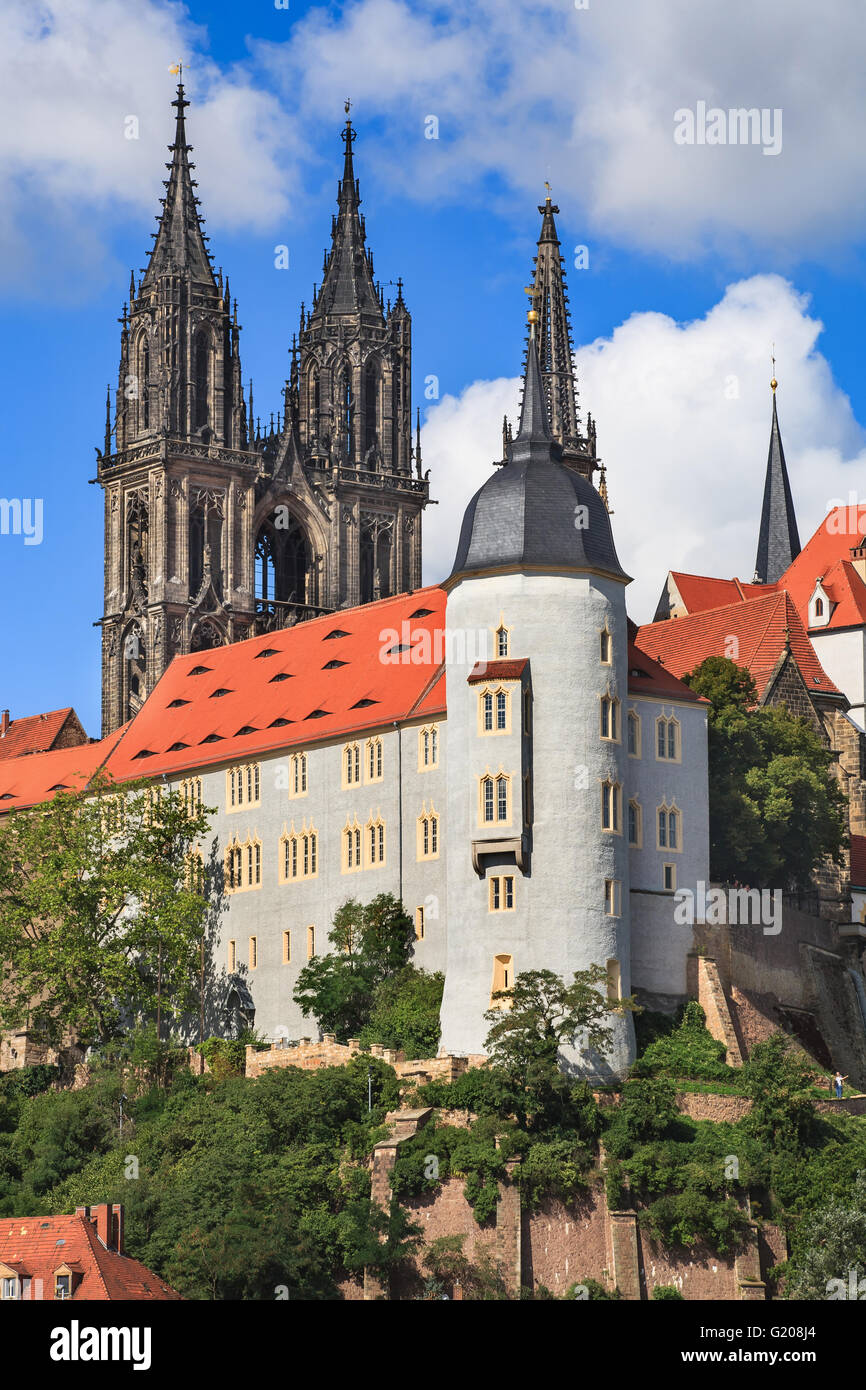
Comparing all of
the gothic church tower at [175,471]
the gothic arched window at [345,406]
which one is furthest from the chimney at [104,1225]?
the gothic arched window at [345,406]

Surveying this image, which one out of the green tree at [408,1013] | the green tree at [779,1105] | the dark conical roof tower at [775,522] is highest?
the dark conical roof tower at [775,522]

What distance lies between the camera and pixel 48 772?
341ft

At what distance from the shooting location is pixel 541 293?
132750mm

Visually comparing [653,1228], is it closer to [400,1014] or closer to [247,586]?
[400,1014]

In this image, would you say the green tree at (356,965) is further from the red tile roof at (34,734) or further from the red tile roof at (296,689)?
the red tile roof at (34,734)

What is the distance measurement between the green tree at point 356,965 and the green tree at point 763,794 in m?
11.2

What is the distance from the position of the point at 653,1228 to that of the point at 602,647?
1703cm

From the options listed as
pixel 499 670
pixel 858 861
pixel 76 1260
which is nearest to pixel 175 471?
pixel 858 861

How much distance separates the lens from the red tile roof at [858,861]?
3602 inches

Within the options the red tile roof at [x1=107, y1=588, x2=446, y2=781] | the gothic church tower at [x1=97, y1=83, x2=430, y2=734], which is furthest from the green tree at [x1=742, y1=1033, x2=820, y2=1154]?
the gothic church tower at [x1=97, y1=83, x2=430, y2=734]

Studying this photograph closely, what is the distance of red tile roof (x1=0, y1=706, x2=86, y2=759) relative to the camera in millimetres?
114562

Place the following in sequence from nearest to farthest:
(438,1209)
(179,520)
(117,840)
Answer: (438,1209), (117,840), (179,520)
